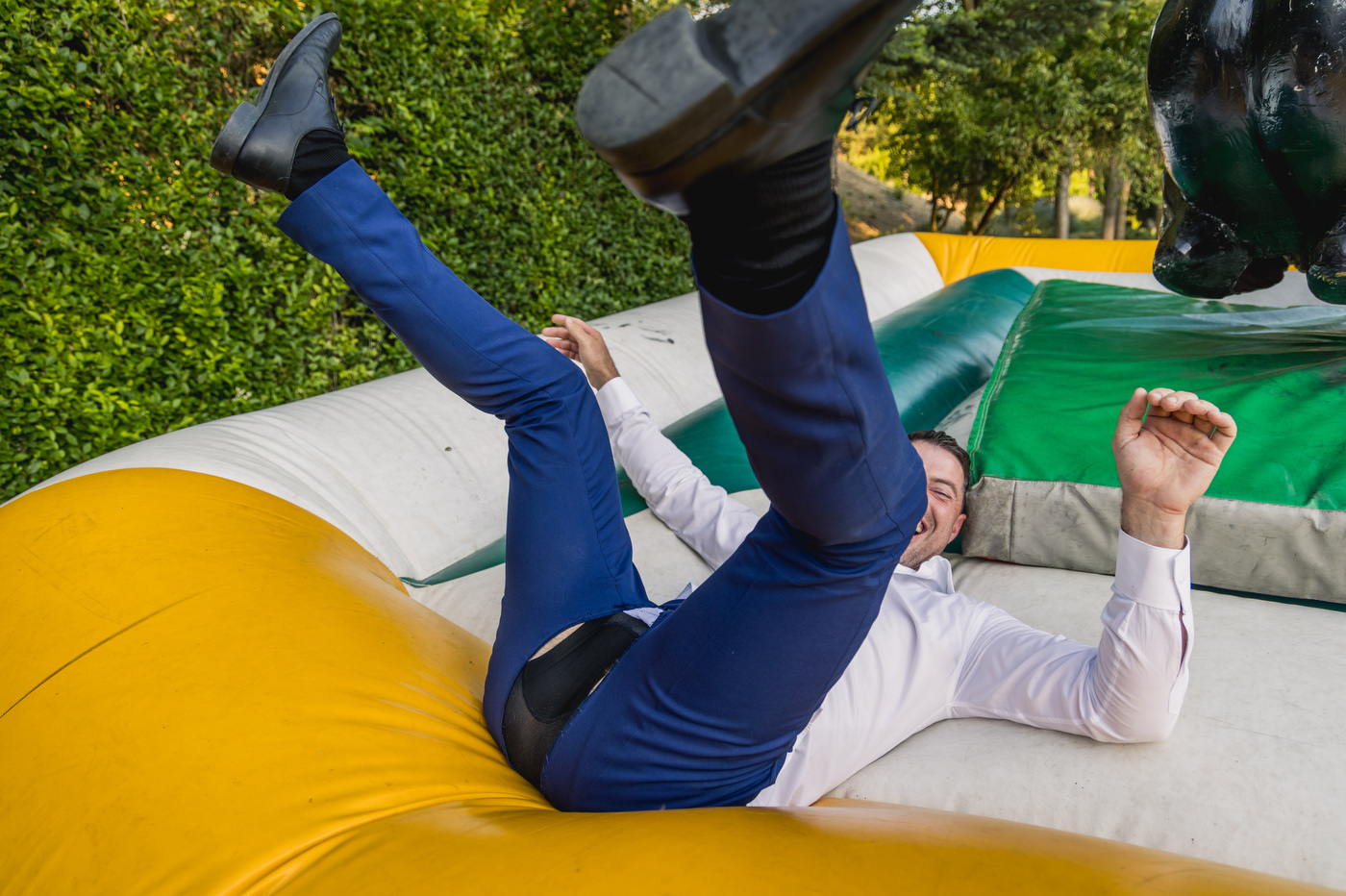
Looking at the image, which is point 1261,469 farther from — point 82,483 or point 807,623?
point 82,483

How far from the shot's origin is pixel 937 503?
4.57 ft

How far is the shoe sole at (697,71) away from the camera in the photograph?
0.45 metres

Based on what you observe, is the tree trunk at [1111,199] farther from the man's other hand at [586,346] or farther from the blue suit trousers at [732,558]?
the blue suit trousers at [732,558]

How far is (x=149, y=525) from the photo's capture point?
43.2 inches

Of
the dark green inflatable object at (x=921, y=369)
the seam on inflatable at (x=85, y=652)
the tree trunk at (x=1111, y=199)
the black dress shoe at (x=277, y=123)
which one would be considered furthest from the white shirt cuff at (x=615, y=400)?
the tree trunk at (x=1111, y=199)

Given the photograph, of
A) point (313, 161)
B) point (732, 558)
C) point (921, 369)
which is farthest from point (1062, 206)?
point (732, 558)

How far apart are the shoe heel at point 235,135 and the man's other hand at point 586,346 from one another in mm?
622

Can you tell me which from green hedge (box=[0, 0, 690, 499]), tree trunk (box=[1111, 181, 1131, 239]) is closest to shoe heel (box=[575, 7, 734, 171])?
green hedge (box=[0, 0, 690, 499])

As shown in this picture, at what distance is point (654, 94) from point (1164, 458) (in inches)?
30.4

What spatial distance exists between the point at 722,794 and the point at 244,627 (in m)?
0.59

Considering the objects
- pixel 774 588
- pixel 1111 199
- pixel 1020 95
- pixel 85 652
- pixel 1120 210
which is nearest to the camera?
pixel 774 588

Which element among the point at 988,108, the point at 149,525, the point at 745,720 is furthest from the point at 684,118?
the point at 988,108

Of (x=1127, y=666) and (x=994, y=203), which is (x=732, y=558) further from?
A: (x=994, y=203)

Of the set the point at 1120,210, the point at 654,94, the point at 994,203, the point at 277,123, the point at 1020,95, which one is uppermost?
the point at 277,123
